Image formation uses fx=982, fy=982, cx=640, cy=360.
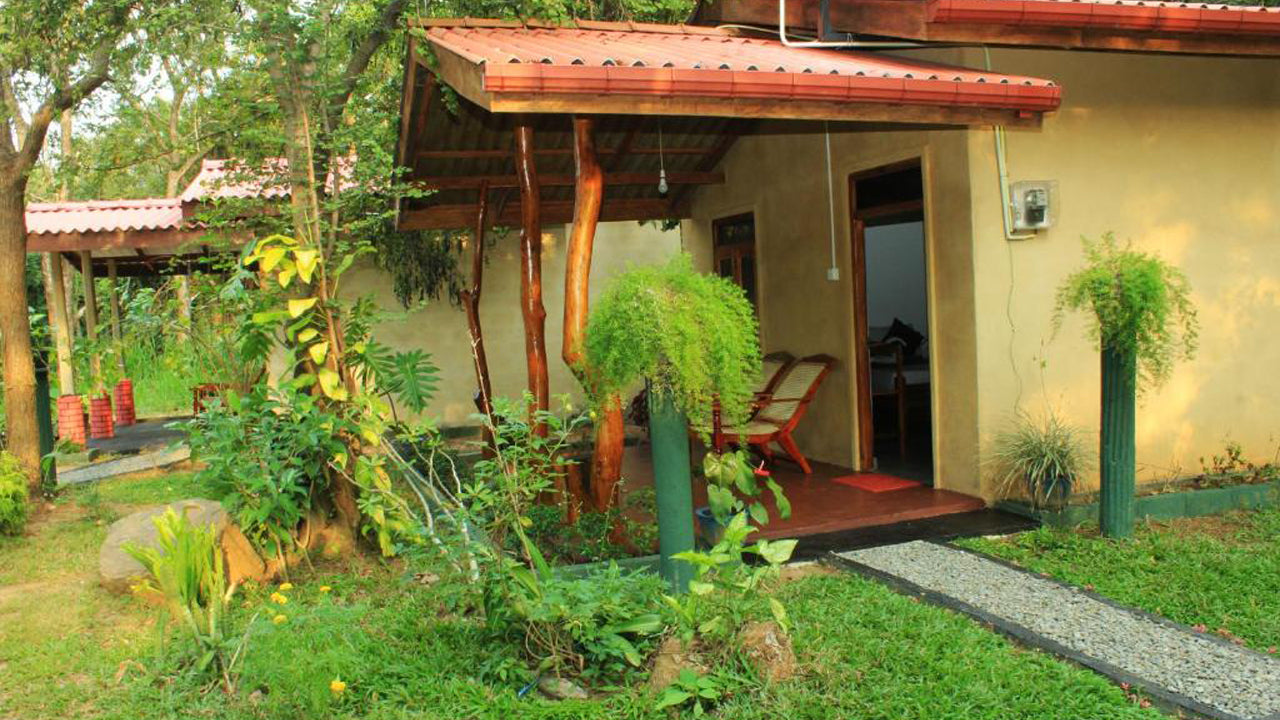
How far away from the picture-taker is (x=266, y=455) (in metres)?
5.22

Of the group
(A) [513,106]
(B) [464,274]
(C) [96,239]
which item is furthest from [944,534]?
(C) [96,239]

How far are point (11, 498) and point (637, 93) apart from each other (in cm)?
518

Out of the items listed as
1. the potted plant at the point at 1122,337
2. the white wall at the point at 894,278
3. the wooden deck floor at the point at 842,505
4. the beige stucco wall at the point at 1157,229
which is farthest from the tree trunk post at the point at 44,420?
the white wall at the point at 894,278

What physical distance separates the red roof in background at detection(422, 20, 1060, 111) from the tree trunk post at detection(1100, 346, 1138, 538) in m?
1.63

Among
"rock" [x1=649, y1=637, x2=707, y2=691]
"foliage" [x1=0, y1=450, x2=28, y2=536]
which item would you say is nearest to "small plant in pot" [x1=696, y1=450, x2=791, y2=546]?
"rock" [x1=649, y1=637, x2=707, y2=691]

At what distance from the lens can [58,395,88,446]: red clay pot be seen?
11328mm

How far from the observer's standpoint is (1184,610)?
453cm

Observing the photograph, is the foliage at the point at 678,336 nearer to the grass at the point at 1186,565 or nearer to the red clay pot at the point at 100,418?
the grass at the point at 1186,565

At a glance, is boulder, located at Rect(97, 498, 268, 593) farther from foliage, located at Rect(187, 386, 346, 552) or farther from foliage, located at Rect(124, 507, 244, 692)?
foliage, located at Rect(124, 507, 244, 692)

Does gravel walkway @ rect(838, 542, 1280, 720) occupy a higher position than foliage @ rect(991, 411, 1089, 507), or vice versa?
foliage @ rect(991, 411, 1089, 507)

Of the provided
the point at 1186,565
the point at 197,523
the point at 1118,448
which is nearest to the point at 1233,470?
the point at 1118,448

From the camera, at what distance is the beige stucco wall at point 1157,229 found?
6555 millimetres

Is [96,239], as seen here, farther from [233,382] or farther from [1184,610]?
[1184,610]

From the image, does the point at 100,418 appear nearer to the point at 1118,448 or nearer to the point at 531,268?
the point at 531,268
